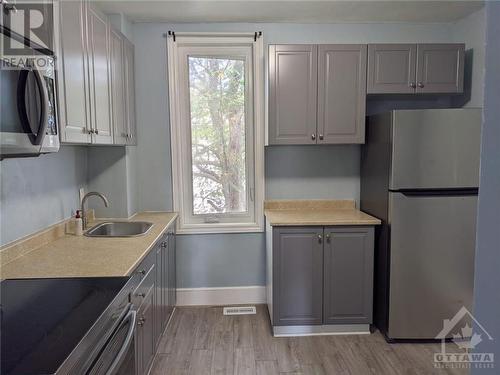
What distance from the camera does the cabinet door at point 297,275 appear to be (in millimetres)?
2686

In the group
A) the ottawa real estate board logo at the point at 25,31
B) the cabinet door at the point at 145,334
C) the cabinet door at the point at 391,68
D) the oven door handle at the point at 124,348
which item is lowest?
the cabinet door at the point at 145,334

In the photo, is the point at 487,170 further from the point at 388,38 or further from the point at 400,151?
the point at 388,38

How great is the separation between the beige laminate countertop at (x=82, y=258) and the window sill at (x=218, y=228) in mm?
861

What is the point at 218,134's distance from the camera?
3227 millimetres

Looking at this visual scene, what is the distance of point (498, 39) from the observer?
1.82 ft

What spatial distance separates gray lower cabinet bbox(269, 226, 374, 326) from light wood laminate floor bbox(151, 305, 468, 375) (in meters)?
0.17

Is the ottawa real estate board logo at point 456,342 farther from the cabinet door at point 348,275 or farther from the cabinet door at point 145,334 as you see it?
the cabinet door at point 145,334

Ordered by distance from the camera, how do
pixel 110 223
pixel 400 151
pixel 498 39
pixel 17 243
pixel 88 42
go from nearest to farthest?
pixel 498 39 → pixel 17 243 → pixel 88 42 → pixel 400 151 → pixel 110 223

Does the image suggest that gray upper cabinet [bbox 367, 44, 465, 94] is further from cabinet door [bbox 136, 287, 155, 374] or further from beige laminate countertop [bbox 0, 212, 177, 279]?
cabinet door [bbox 136, 287, 155, 374]

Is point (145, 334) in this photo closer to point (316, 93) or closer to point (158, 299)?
point (158, 299)

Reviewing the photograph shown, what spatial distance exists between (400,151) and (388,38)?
1.26m

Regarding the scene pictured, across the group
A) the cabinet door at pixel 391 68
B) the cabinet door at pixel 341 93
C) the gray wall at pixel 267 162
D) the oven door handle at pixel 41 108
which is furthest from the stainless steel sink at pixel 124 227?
the cabinet door at pixel 391 68

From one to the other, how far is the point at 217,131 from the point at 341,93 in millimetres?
1138

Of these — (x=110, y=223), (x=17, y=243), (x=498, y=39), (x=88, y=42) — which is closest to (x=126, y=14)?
(x=88, y=42)
